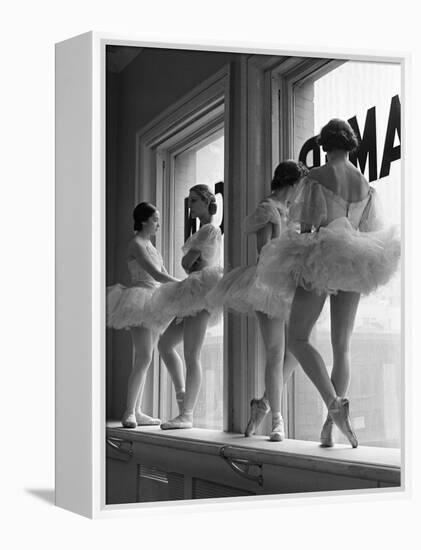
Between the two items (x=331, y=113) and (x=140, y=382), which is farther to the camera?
(x=331, y=113)

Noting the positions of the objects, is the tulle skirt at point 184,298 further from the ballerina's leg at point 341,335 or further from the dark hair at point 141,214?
the ballerina's leg at point 341,335

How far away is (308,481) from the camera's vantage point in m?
4.77

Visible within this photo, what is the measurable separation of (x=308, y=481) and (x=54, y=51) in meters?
2.26

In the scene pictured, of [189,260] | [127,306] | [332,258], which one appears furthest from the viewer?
[332,258]

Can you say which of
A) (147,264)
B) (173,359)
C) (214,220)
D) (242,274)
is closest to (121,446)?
(173,359)

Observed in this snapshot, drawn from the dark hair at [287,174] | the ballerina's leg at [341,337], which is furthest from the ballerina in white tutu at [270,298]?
the ballerina's leg at [341,337]

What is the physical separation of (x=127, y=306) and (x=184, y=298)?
28 centimetres

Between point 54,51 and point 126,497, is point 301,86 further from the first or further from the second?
point 126,497

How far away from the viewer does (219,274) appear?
15.6 ft

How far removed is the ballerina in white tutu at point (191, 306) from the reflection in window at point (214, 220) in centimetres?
3

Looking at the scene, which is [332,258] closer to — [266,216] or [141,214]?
[266,216]

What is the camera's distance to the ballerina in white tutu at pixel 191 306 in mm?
4703

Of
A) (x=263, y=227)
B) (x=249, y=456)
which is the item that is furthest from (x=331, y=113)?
(x=249, y=456)

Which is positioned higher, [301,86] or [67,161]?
[301,86]
